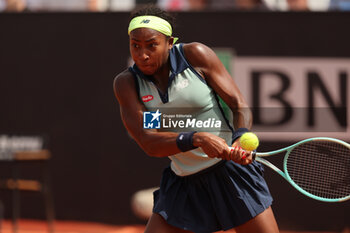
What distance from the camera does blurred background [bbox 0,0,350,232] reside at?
6.79 metres

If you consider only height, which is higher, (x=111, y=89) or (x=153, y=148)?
(x=153, y=148)

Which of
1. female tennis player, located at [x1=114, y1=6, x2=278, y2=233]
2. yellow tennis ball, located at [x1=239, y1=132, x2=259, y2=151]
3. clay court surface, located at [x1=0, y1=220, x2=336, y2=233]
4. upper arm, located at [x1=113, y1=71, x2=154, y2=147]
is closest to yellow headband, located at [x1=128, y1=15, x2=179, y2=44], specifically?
female tennis player, located at [x1=114, y1=6, x2=278, y2=233]

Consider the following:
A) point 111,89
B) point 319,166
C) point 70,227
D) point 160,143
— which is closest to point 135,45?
point 160,143

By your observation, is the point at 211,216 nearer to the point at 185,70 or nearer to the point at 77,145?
the point at 185,70

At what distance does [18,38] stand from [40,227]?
2.21 metres

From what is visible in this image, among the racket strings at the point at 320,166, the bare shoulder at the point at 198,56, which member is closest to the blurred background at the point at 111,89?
the racket strings at the point at 320,166

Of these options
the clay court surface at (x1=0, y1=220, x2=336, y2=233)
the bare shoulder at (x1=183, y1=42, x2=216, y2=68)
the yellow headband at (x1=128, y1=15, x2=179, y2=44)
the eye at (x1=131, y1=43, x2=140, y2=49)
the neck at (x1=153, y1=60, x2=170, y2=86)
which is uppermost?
the yellow headband at (x1=128, y1=15, x2=179, y2=44)

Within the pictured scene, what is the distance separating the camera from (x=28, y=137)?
7.16 metres

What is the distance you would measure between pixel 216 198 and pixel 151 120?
20.6 inches

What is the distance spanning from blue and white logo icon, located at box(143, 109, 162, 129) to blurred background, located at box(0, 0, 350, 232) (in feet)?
11.8

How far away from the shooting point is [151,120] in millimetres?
3172

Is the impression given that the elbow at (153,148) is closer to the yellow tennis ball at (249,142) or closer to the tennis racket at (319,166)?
the yellow tennis ball at (249,142)

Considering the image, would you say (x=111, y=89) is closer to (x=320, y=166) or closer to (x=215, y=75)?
(x=320, y=166)

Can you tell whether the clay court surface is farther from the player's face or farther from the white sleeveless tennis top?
the player's face
